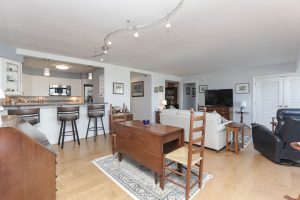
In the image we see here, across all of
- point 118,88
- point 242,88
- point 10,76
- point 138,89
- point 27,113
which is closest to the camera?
point 27,113

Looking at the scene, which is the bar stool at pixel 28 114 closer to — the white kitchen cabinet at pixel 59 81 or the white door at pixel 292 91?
the white kitchen cabinet at pixel 59 81

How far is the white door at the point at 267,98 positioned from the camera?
5547mm

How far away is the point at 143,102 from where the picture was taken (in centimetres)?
712

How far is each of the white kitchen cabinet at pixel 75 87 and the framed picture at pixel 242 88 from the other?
670cm

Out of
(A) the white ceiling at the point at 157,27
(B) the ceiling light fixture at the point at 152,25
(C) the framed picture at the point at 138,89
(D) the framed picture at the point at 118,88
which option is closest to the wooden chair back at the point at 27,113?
(A) the white ceiling at the point at 157,27

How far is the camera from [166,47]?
3590 millimetres

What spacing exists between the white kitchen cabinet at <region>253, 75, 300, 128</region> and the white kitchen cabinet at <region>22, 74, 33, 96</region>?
8332 mm

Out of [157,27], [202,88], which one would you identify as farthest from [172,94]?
[157,27]

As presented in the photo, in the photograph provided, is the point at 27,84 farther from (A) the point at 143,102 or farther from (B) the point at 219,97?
(B) the point at 219,97

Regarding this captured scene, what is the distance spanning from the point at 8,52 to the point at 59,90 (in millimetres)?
3236

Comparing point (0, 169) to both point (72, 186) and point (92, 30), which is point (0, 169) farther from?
point (92, 30)

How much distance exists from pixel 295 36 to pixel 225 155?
2616 mm

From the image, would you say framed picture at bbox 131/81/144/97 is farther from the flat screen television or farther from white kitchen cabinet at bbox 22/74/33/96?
white kitchen cabinet at bbox 22/74/33/96

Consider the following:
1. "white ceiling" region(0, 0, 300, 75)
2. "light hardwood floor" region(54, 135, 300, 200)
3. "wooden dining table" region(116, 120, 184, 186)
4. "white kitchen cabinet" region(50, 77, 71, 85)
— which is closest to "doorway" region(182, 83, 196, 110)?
"white ceiling" region(0, 0, 300, 75)
